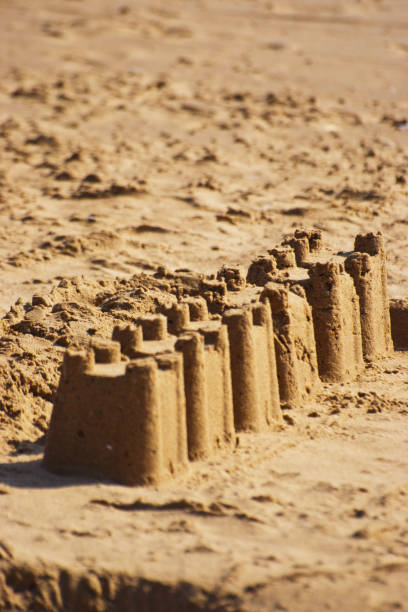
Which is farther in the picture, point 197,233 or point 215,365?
point 197,233

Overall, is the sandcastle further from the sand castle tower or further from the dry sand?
the dry sand

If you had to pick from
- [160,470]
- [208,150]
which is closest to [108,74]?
[208,150]

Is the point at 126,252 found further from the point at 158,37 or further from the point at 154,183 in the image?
the point at 158,37

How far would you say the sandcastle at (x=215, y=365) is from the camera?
16.2 feet

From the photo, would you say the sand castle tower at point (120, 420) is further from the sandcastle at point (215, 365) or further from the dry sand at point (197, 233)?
the dry sand at point (197, 233)

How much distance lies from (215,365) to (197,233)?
490 centimetres

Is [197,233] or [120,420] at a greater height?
[197,233]

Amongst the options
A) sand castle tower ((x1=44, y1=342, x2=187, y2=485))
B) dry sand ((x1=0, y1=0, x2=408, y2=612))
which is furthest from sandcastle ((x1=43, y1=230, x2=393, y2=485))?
dry sand ((x1=0, y1=0, x2=408, y2=612))

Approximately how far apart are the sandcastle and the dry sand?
15 centimetres

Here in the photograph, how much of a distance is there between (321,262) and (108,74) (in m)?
11.2

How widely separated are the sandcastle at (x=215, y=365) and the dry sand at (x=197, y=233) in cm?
15

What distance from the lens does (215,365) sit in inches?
210

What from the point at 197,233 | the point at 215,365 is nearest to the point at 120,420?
the point at 215,365

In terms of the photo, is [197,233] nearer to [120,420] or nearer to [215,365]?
[215,365]
